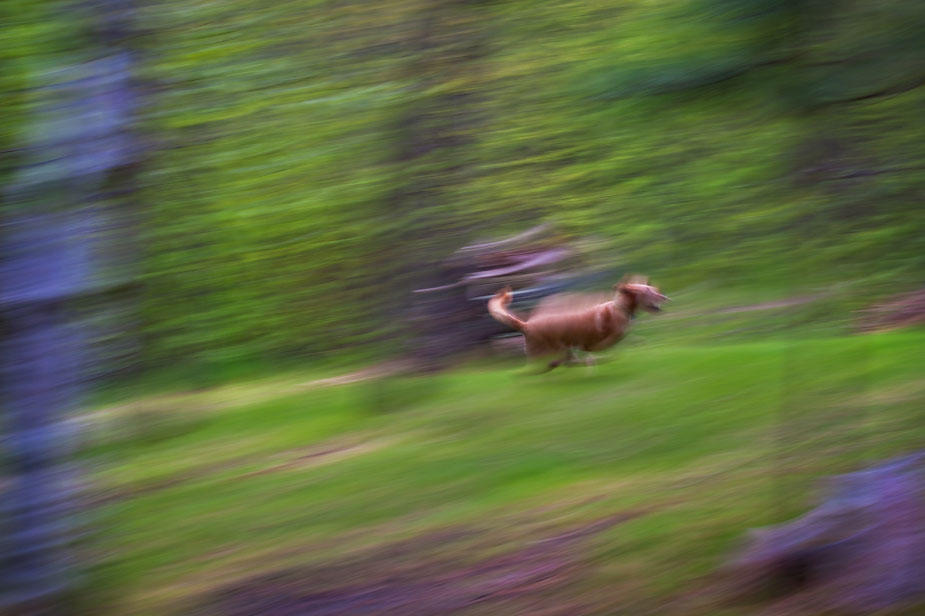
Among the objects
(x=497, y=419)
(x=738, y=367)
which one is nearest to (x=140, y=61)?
(x=497, y=419)

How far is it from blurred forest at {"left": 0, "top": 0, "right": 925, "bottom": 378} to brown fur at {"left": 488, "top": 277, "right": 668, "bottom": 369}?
43.4 inches

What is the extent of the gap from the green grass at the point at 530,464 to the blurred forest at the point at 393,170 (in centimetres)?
91

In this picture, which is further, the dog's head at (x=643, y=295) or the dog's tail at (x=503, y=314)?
the dog's tail at (x=503, y=314)

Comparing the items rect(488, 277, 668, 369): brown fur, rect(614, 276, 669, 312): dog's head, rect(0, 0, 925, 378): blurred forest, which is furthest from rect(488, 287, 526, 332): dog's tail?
rect(0, 0, 925, 378): blurred forest

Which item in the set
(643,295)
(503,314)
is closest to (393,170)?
(503,314)

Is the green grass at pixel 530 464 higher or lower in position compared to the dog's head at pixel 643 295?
lower

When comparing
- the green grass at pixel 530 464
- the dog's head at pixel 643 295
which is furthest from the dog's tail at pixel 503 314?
the dog's head at pixel 643 295

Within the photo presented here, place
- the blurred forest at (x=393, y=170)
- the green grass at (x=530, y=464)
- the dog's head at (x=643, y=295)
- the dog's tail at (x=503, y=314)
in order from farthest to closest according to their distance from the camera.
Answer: the dog's tail at (x=503, y=314), the dog's head at (x=643, y=295), the blurred forest at (x=393, y=170), the green grass at (x=530, y=464)

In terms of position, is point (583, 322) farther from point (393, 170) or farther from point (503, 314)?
point (393, 170)

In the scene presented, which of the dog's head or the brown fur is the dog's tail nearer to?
the brown fur

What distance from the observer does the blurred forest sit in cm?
568

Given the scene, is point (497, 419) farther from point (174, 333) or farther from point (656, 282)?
point (174, 333)

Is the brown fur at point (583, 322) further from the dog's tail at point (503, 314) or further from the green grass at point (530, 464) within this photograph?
the green grass at point (530, 464)

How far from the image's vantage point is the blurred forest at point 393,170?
18.6 ft
